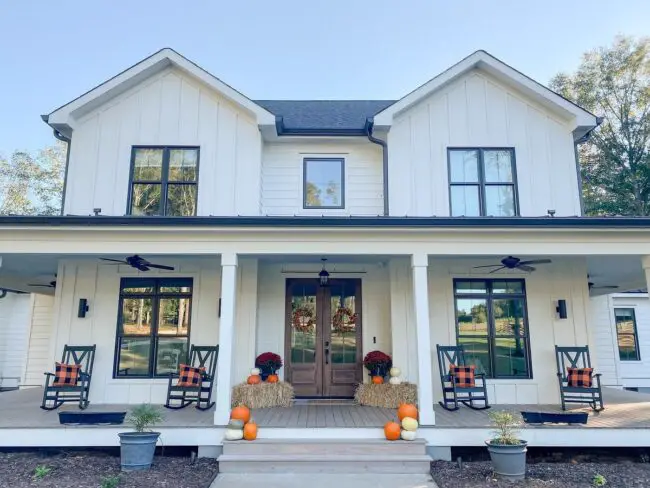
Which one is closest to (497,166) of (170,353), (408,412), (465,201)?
(465,201)

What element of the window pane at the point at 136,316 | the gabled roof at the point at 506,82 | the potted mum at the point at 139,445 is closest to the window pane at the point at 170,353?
the window pane at the point at 136,316

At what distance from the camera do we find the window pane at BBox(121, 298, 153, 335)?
7.80 meters

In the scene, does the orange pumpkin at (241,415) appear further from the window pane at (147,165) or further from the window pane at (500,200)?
the window pane at (500,200)

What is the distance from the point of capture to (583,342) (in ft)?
25.1

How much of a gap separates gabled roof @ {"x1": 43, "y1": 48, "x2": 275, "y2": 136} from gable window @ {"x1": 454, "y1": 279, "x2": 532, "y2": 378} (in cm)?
493

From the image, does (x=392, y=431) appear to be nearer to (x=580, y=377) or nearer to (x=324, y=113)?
(x=580, y=377)

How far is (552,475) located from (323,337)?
4.22 metres

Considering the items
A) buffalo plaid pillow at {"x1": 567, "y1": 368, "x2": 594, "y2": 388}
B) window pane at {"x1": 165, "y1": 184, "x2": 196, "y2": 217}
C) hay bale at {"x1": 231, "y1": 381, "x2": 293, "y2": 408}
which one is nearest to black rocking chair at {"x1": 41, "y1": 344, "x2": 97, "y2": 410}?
hay bale at {"x1": 231, "y1": 381, "x2": 293, "y2": 408}

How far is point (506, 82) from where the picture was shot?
852cm

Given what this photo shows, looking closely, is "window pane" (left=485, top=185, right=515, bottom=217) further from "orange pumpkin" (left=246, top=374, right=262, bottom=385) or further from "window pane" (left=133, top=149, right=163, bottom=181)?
"window pane" (left=133, top=149, right=163, bottom=181)

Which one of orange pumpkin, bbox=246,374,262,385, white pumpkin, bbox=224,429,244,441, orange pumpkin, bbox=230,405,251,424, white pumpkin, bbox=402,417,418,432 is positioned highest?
orange pumpkin, bbox=246,374,262,385

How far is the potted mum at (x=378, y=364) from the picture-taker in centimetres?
756

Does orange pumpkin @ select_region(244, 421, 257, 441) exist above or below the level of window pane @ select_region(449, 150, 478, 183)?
below

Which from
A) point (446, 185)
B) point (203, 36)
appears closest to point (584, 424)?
point (446, 185)
